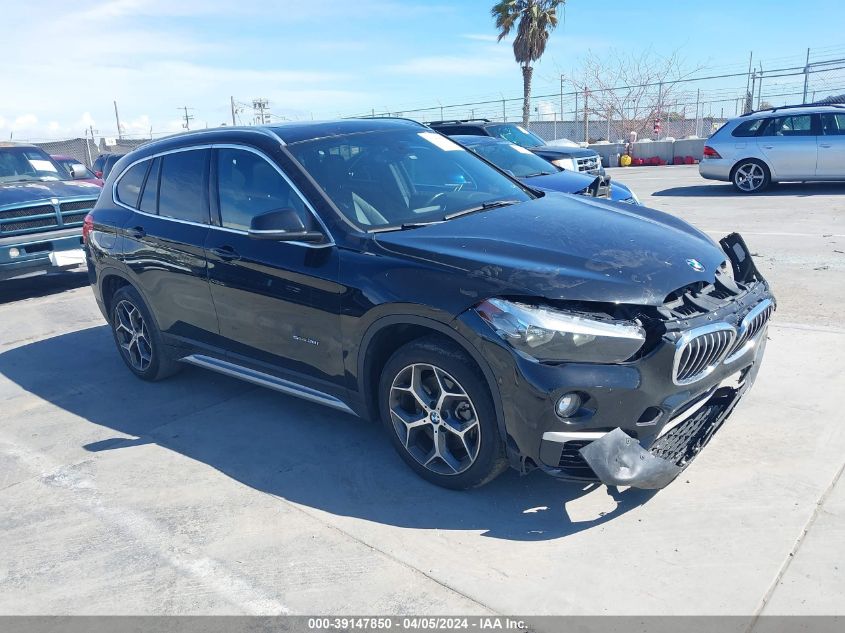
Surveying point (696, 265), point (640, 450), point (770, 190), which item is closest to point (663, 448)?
point (640, 450)

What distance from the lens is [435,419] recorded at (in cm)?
366

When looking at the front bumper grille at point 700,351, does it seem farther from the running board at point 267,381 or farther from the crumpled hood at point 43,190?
the crumpled hood at point 43,190

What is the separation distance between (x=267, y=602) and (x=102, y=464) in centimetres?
194

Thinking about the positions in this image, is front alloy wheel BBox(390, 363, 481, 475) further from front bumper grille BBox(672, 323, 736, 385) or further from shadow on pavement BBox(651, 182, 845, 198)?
shadow on pavement BBox(651, 182, 845, 198)

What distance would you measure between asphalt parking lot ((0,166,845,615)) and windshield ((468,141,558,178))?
15.9 feet

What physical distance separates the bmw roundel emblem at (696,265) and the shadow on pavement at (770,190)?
11260 mm

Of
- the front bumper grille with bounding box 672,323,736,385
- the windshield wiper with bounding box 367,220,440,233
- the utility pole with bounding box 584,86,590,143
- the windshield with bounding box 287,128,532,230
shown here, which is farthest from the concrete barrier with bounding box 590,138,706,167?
the front bumper grille with bounding box 672,323,736,385

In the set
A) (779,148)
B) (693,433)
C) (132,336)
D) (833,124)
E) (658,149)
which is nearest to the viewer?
(693,433)

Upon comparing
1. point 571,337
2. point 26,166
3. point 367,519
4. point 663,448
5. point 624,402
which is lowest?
point 367,519

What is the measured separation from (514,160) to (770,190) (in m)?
7.07

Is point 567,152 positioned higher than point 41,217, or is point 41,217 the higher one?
point 567,152

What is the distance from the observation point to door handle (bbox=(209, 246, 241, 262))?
4.48 m

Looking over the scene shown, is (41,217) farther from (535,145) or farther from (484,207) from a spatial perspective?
(535,145)

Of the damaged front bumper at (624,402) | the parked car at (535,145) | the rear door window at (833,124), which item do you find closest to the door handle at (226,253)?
the damaged front bumper at (624,402)
